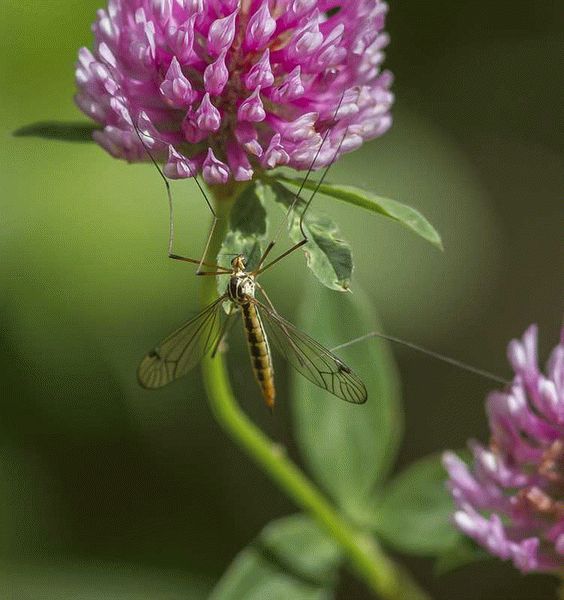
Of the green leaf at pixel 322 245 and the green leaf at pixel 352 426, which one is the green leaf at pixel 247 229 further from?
the green leaf at pixel 352 426

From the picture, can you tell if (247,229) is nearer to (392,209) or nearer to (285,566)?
(392,209)

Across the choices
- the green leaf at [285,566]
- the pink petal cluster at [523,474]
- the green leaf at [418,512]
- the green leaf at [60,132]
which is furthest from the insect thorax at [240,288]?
the green leaf at [418,512]

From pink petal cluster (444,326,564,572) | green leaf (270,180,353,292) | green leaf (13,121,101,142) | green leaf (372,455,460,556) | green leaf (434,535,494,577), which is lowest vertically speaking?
green leaf (372,455,460,556)

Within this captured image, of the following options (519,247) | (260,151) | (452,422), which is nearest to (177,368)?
(260,151)

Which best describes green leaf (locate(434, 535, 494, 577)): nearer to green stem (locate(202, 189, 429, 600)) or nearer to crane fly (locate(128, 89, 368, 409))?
green stem (locate(202, 189, 429, 600))

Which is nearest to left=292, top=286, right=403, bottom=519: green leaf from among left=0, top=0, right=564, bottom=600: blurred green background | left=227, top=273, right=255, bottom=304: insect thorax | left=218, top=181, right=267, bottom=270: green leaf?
Answer: left=0, top=0, right=564, bottom=600: blurred green background

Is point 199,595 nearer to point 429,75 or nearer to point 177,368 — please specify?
point 177,368

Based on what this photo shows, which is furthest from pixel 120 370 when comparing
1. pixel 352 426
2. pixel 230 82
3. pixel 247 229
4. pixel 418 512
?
pixel 230 82
